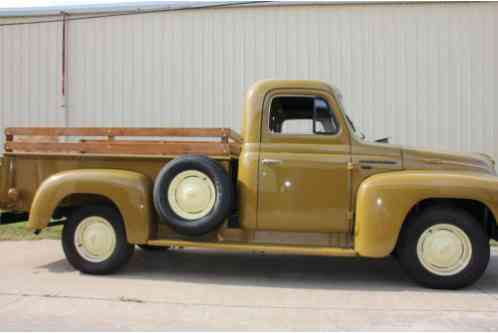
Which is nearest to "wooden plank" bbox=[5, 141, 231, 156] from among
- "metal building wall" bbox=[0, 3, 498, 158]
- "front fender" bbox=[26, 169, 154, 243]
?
"front fender" bbox=[26, 169, 154, 243]

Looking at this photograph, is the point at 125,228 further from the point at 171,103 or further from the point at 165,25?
the point at 165,25

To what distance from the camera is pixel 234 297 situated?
4793mm

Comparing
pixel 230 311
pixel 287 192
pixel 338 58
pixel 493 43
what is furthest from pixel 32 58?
pixel 493 43

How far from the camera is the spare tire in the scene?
17.1 ft

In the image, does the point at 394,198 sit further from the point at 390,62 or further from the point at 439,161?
the point at 390,62

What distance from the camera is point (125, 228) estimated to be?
5.46 meters

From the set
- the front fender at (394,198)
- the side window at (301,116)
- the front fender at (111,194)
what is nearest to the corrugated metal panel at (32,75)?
the front fender at (111,194)

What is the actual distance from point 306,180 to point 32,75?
8.29 meters

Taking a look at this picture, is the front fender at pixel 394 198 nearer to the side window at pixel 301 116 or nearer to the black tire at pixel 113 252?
the side window at pixel 301 116

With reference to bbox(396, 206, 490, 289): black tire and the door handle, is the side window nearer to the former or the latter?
the door handle

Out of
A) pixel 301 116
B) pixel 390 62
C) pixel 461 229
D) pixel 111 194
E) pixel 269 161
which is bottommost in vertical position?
pixel 461 229

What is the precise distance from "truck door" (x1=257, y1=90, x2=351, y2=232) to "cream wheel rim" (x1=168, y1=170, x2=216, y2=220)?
0.56 metres

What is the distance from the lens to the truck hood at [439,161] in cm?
538

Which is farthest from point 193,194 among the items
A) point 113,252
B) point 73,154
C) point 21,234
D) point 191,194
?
point 21,234
